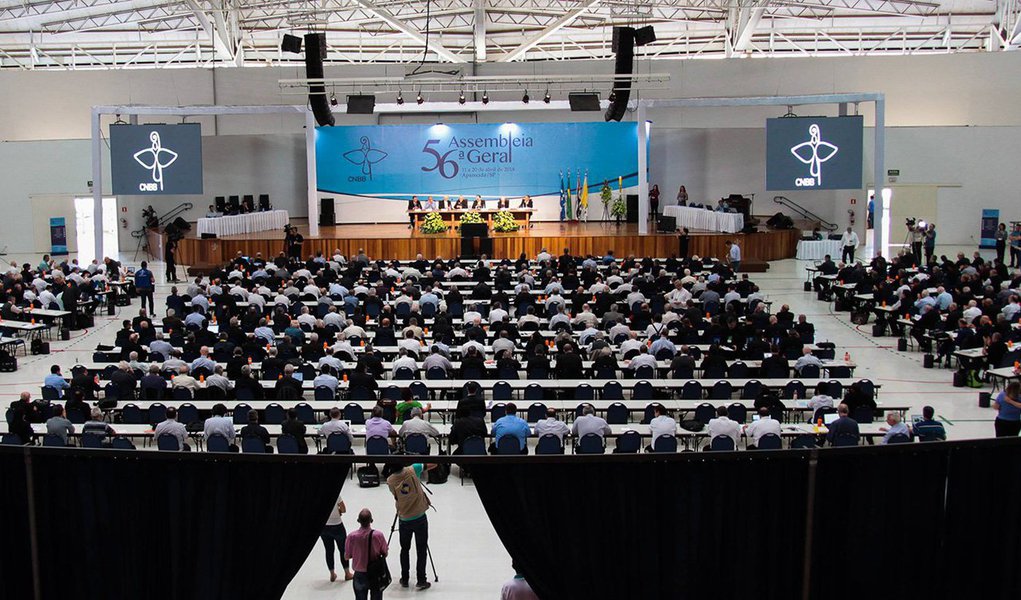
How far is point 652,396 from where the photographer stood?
16547mm

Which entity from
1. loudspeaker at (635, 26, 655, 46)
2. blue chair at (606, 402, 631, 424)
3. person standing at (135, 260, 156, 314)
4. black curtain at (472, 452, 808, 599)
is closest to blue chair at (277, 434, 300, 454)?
blue chair at (606, 402, 631, 424)

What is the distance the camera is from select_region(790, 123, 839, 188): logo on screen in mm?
30344

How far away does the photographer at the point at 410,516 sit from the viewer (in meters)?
9.88

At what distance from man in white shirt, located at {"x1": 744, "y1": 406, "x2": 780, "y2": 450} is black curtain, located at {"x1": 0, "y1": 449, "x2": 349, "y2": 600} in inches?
304

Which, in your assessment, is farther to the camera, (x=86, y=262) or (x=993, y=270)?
(x=86, y=262)

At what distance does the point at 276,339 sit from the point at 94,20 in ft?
80.6

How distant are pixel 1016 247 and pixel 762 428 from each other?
74.5 ft

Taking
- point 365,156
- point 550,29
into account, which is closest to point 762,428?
point 550,29

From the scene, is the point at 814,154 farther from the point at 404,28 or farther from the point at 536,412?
the point at 536,412

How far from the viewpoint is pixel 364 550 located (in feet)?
29.9

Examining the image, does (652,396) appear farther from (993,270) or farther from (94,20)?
(94,20)

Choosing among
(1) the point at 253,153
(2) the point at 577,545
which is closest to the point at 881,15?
(1) the point at 253,153

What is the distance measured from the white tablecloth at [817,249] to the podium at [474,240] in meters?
9.85

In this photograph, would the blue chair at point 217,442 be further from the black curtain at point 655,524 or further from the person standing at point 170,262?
the person standing at point 170,262
